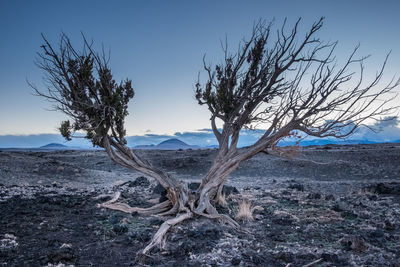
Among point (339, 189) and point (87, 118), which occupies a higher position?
point (87, 118)

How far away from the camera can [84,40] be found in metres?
9.03

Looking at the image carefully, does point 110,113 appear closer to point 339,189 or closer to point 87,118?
point 87,118

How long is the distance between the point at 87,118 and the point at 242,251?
6404 millimetres

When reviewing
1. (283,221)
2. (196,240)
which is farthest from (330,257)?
(283,221)

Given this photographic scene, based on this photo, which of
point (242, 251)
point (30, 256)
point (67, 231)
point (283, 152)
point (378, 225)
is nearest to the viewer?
point (30, 256)

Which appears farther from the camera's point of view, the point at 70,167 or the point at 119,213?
the point at 70,167

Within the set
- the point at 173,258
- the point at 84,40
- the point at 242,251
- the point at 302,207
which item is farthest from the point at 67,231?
the point at 302,207

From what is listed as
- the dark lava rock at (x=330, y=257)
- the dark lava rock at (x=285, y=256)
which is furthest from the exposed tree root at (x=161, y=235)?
the dark lava rock at (x=330, y=257)

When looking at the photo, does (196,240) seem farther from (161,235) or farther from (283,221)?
(283,221)

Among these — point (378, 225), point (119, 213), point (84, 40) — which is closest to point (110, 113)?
point (84, 40)

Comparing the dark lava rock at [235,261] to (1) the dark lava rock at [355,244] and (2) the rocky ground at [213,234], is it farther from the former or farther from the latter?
(1) the dark lava rock at [355,244]

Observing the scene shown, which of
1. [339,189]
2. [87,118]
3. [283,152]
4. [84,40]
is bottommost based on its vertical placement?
[339,189]

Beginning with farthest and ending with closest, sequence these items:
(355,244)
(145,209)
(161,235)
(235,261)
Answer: (145,209), (161,235), (355,244), (235,261)

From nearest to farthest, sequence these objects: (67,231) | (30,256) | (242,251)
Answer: (30,256) → (242,251) → (67,231)
